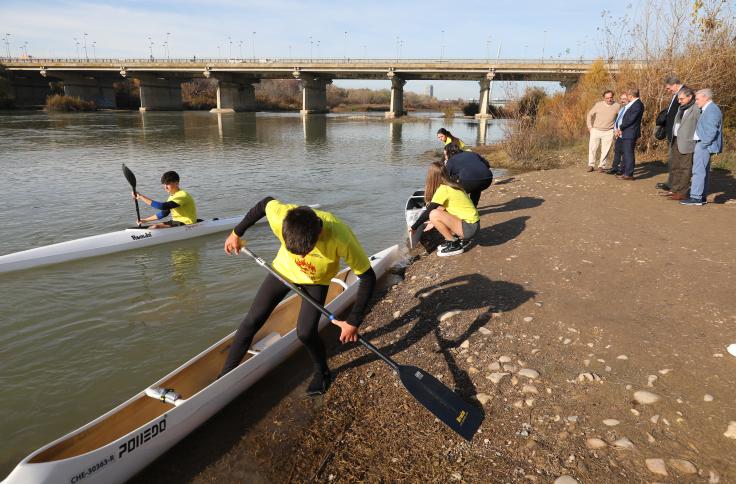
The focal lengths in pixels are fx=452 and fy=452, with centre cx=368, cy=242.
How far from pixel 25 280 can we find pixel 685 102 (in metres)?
12.5

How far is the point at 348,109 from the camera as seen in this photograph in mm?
88812

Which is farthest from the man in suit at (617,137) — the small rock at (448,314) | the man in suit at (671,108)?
the small rock at (448,314)

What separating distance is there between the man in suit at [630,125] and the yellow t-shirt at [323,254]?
9.15 m

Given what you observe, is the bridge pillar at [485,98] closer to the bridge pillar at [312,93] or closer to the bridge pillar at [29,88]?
the bridge pillar at [312,93]

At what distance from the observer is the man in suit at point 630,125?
1019 cm

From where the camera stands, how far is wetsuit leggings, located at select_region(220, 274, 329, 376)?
4.25 metres

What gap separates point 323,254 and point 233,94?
236ft

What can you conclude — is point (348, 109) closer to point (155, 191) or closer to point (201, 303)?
point (155, 191)

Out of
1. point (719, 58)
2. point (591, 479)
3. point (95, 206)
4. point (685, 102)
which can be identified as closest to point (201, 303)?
point (591, 479)

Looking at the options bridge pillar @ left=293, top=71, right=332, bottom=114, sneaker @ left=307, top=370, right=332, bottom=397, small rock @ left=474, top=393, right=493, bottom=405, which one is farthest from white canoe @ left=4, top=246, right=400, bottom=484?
bridge pillar @ left=293, top=71, right=332, bottom=114

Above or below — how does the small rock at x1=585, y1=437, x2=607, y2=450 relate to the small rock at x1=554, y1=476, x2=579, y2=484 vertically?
above

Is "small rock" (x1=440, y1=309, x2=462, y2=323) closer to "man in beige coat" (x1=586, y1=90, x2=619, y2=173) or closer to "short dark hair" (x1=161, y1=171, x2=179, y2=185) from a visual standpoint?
"short dark hair" (x1=161, y1=171, x2=179, y2=185)

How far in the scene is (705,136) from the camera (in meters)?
8.12

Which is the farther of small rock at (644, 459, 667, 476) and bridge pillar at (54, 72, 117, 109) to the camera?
bridge pillar at (54, 72, 117, 109)
